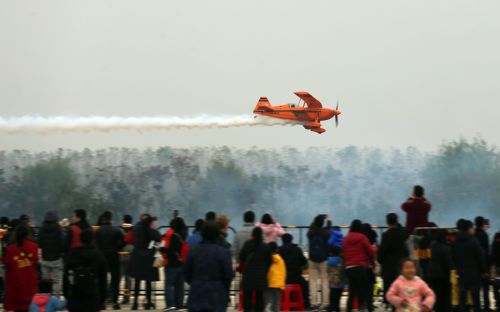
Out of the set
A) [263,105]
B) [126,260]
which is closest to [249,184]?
[263,105]

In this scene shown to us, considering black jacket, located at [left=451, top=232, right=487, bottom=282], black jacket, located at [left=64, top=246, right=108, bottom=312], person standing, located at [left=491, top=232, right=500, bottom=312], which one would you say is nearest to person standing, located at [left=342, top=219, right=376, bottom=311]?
black jacket, located at [left=451, top=232, right=487, bottom=282]

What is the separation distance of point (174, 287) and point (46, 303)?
4.71 m

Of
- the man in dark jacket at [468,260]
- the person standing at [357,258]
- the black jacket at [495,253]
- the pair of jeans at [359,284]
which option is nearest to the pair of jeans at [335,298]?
the pair of jeans at [359,284]

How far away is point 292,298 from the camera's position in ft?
66.7

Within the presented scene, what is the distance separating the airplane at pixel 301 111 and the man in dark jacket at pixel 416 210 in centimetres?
3180

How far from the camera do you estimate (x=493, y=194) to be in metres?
57.9

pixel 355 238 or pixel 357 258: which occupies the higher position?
pixel 355 238

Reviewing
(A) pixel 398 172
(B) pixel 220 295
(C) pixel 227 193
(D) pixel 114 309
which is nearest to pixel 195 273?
(B) pixel 220 295

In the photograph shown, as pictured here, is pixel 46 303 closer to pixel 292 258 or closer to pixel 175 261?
pixel 175 261

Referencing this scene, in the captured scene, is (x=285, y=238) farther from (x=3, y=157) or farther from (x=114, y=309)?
(x=3, y=157)

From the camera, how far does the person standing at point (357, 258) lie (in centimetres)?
1844

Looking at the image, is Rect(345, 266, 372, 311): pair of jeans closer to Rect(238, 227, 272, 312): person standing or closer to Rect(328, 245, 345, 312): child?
Rect(328, 245, 345, 312): child

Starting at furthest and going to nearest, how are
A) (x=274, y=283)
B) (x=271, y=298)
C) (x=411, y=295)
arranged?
(x=271, y=298), (x=274, y=283), (x=411, y=295)

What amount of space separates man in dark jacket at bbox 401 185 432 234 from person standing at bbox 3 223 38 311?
22.8 feet
